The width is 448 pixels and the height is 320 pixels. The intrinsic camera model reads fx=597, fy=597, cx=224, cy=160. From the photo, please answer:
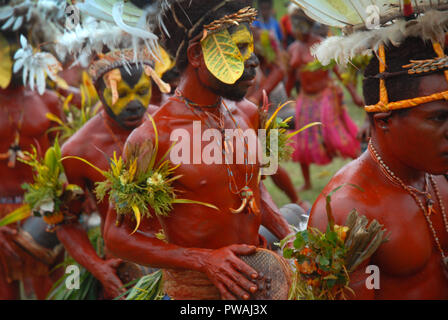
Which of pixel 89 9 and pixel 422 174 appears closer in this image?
pixel 422 174

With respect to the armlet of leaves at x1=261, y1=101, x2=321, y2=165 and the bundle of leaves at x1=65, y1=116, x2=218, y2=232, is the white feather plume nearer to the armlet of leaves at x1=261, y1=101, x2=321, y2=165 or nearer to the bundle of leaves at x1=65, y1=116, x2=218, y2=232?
Answer: the armlet of leaves at x1=261, y1=101, x2=321, y2=165

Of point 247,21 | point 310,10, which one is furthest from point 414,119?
point 247,21

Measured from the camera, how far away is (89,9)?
299 centimetres

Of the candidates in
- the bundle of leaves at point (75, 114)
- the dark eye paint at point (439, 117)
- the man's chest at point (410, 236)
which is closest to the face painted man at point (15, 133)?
the bundle of leaves at point (75, 114)

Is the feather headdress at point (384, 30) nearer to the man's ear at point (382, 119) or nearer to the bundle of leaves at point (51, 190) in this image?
the man's ear at point (382, 119)

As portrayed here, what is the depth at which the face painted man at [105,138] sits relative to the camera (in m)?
4.14

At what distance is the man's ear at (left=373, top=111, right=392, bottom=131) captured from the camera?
2516 mm

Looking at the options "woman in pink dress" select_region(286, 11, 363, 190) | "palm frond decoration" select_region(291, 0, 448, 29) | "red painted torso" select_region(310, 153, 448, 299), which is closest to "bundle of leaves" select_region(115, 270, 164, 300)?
"red painted torso" select_region(310, 153, 448, 299)

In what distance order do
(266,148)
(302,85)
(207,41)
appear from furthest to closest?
(302,85), (266,148), (207,41)

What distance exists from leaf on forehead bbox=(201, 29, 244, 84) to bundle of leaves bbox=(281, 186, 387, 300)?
772 millimetres

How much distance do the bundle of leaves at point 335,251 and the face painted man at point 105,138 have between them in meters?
1.95

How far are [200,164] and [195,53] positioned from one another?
1.82 ft
